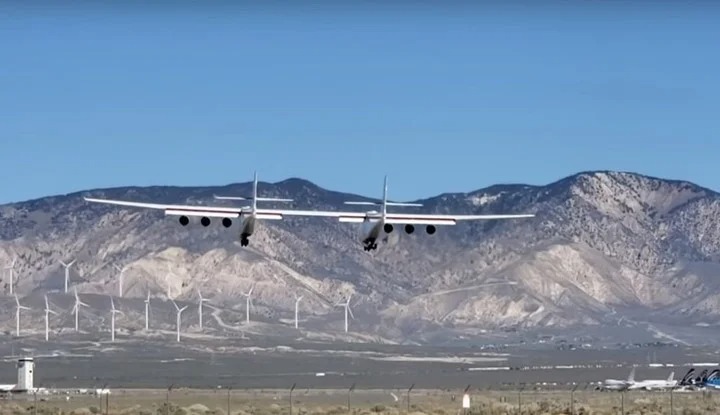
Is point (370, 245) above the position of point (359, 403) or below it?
above

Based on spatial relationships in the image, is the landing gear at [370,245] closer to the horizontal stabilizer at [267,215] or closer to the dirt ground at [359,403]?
the horizontal stabilizer at [267,215]

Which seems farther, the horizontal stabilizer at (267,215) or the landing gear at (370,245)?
the horizontal stabilizer at (267,215)

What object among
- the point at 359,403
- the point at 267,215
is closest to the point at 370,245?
the point at 267,215

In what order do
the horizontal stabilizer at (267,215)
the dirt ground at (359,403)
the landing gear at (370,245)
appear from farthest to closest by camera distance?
1. the dirt ground at (359,403)
2. the horizontal stabilizer at (267,215)
3. the landing gear at (370,245)

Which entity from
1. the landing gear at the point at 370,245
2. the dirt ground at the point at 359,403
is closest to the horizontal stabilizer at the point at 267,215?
the landing gear at the point at 370,245

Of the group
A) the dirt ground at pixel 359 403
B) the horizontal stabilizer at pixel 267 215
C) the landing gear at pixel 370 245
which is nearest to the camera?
the landing gear at pixel 370 245

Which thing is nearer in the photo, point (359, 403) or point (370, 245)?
point (370, 245)

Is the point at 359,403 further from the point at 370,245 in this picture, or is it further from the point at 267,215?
the point at 267,215

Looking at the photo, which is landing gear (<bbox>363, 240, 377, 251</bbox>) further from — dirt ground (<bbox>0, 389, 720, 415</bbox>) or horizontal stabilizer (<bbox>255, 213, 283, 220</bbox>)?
dirt ground (<bbox>0, 389, 720, 415</bbox>)

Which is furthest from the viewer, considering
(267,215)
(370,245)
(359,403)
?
(359,403)

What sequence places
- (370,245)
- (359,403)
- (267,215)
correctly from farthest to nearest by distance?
(359,403) < (267,215) < (370,245)

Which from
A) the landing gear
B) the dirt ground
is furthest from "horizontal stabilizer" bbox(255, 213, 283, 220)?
the dirt ground

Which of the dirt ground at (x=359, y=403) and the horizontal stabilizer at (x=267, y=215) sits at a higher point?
the horizontal stabilizer at (x=267, y=215)

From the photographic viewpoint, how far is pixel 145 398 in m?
127
